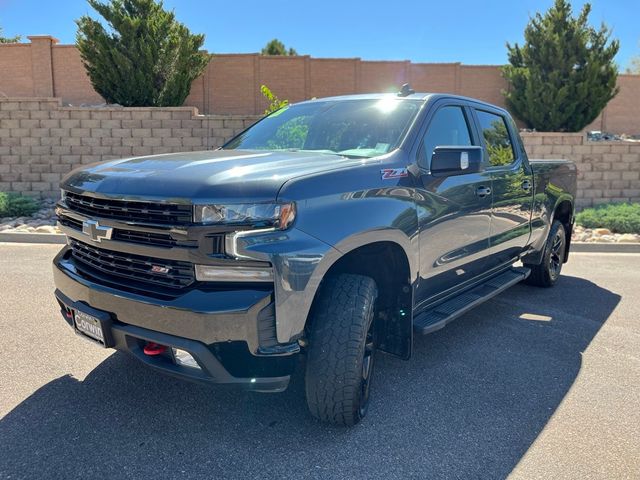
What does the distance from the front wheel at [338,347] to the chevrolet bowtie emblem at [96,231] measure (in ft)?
3.81

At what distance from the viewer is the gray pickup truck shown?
249cm

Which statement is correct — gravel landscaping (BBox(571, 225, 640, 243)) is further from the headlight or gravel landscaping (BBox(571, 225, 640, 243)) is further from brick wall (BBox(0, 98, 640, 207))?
the headlight

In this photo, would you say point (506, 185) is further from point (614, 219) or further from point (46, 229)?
point (46, 229)

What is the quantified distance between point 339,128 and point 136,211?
176 centimetres

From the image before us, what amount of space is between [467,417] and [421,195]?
1.39 meters

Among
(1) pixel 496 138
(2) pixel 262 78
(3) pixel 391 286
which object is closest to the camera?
(3) pixel 391 286

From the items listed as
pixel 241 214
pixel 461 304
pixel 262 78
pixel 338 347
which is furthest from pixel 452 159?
pixel 262 78

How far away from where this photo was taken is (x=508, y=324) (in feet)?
16.4

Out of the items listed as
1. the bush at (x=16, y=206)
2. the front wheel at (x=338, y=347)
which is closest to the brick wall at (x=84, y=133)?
the bush at (x=16, y=206)

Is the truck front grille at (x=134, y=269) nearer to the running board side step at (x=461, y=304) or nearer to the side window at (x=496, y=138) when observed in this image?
the running board side step at (x=461, y=304)

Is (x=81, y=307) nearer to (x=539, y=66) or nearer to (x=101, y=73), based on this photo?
(x=101, y=73)

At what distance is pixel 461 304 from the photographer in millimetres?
4105

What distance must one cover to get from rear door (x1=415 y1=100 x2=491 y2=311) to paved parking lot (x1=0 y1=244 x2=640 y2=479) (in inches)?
24.8

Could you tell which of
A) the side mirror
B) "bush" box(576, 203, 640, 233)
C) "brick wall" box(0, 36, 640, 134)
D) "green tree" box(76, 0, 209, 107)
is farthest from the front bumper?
"brick wall" box(0, 36, 640, 134)
